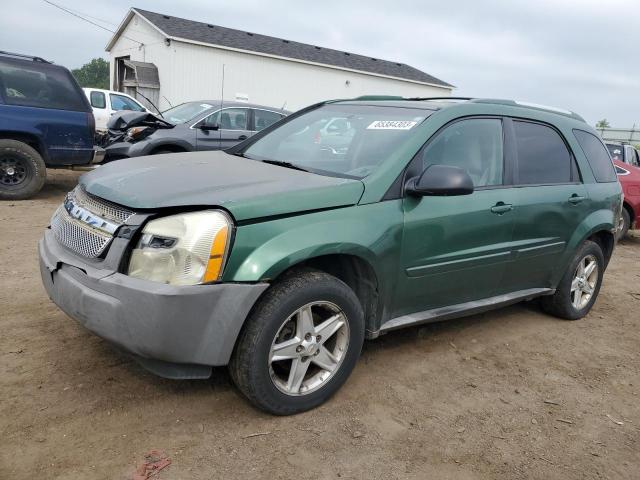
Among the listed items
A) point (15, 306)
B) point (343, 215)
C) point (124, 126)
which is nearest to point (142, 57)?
point (124, 126)

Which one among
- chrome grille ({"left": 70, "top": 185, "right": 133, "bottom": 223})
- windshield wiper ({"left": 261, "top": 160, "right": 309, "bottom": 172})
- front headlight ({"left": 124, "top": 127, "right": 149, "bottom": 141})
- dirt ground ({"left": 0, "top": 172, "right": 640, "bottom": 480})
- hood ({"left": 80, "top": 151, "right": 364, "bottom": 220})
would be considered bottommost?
dirt ground ({"left": 0, "top": 172, "right": 640, "bottom": 480})

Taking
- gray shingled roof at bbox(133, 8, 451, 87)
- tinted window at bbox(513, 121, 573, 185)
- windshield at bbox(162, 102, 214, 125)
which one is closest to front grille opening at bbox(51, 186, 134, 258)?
tinted window at bbox(513, 121, 573, 185)

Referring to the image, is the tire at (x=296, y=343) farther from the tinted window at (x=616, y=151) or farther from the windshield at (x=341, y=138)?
the tinted window at (x=616, y=151)

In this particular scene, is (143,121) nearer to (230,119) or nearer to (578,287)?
(230,119)

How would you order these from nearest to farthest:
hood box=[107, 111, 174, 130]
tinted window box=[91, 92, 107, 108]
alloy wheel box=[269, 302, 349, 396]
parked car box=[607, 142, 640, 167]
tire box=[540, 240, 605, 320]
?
alloy wheel box=[269, 302, 349, 396]
tire box=[540, 240, 605, 320]
hood box=[107, 111, 174, 130]
parked car box=[607, 142, 640, 167]
tinted window box=[91, 92, 107, 108]

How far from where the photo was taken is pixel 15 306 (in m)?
3.87

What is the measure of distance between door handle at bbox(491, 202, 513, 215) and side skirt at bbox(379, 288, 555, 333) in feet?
2.08

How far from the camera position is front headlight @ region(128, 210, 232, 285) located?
7.82ft

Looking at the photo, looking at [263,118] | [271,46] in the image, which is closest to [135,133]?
[263,118]

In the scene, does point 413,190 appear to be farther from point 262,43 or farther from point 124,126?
point 262,43

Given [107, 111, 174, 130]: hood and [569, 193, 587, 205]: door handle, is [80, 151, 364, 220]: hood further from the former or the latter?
[107, 111, 174, 130]: hood

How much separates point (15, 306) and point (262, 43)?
73.1 feet

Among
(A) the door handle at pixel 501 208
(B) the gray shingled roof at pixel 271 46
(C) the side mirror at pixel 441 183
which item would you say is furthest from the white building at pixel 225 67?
(C) the side mirror at pixel 441 183

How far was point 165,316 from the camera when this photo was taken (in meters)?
2.32
